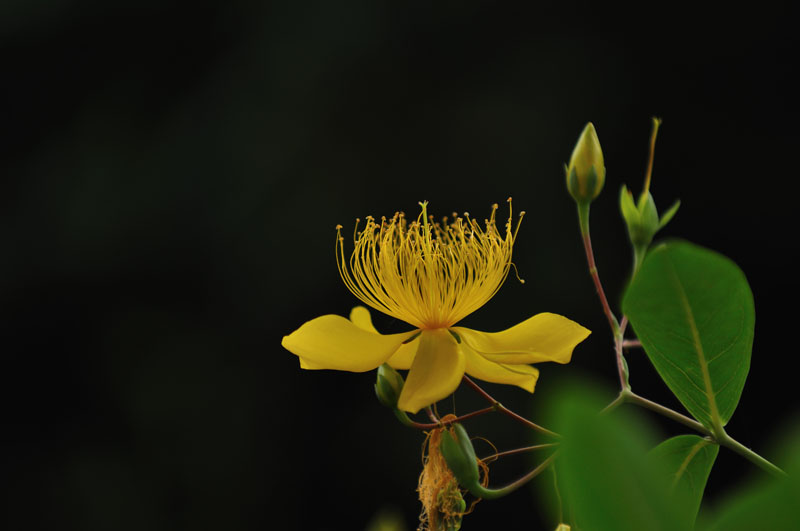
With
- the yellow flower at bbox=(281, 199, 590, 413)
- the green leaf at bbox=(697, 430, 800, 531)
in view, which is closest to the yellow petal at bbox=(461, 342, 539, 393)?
the yellow flower at bbox=(281, 199, 590, 413)

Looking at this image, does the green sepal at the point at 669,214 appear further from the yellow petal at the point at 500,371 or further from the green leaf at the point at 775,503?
the green leaf at the point at 775,503

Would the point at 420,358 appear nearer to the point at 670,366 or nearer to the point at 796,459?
the point at 670,366

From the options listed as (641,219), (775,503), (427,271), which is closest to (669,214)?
(641,219)

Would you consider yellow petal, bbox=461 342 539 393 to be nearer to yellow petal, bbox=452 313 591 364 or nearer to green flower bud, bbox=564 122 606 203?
yellow petal, bbox=452 313 591 364

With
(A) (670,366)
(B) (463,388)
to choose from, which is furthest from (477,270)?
(B) (463,388)

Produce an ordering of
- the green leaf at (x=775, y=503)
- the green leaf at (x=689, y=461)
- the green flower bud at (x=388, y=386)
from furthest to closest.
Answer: the green flower bud at (x=388, y=386), the green leaf at (x=689, y=461), the green leaf at (x=775, y=503)

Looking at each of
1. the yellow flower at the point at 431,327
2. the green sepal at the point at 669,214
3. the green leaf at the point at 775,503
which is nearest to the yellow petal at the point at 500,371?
the yellow flower at the point at 431,327

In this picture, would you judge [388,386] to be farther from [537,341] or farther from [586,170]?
[586,170]
